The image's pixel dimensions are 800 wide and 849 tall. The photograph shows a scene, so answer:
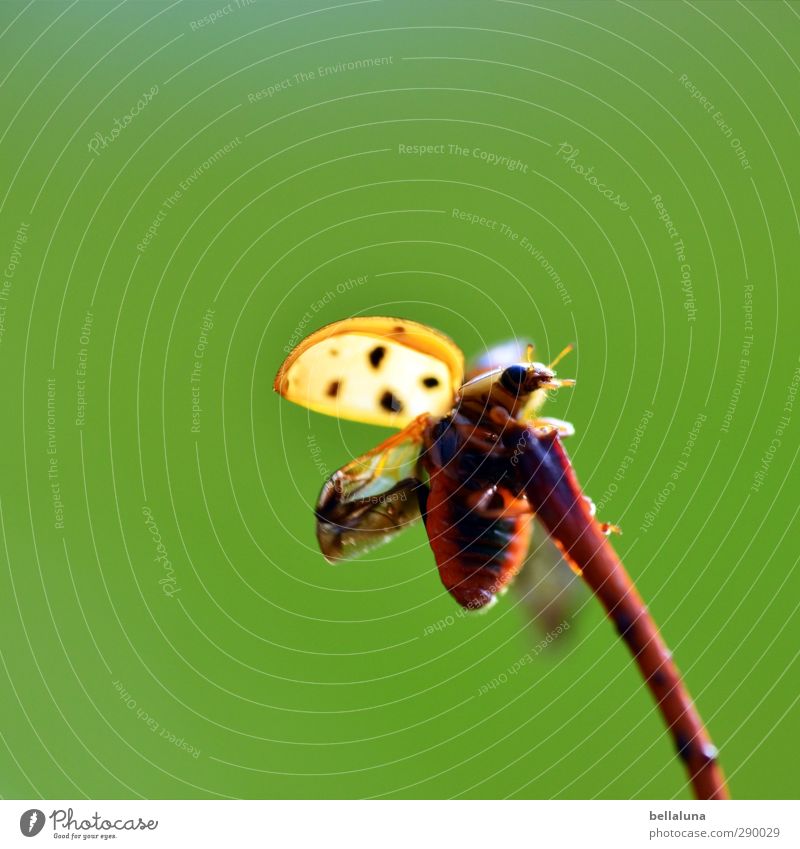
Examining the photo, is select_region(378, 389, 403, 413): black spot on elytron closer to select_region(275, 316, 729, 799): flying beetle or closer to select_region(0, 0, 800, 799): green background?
select_region(275, 316, 729, 799): flying beetle

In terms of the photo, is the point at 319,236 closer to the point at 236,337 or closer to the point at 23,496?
the point at 236,337

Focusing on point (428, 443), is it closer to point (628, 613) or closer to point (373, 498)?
point (373, 498)

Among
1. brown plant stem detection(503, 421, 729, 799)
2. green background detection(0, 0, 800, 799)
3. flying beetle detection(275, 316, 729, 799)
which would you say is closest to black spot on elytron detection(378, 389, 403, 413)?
flying beetle detection(275, 316, 729, 799)

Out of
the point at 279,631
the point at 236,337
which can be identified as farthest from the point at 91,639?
the point at 236,337

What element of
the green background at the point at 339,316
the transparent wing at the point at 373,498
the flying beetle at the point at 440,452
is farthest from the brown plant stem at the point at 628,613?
the green background at the point at 339,316

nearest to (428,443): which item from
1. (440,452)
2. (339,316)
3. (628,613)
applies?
(440,452)

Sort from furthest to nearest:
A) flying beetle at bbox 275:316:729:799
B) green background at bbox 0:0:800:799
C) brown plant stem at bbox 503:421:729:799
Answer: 1. green background at bbox 0:0:800:799
2. flying beetle at bbox 275:316:729:799
3. brown plant stem at bbox 503:421:729:799

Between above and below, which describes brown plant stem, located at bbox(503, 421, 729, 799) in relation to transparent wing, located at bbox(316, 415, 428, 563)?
below

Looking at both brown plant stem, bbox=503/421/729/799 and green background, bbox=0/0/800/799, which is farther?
green background, bbox=0/0/800/799
